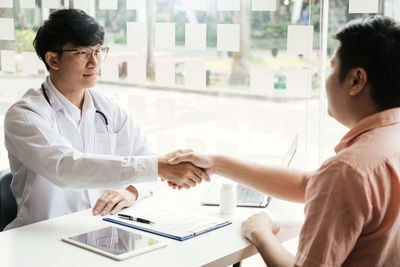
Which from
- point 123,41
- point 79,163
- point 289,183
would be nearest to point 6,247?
point 79,163

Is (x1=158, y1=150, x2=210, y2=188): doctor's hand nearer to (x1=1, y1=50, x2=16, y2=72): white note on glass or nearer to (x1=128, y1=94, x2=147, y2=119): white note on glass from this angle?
(x1=128, y1=94, x2=147, y2=119): white note on glass

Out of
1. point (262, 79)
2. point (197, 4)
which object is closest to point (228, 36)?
point (262, 79)

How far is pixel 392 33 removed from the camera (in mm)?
1365

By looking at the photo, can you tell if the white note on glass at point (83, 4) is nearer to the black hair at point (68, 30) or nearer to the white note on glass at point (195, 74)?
the white note on glass at point (195, 74)

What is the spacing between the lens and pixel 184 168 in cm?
217

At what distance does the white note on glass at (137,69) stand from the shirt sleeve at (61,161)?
5.19 feet

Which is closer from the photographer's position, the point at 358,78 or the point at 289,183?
the point at 358,78

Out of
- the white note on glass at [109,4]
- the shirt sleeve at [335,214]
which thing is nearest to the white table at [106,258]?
the shirt sleeve at [335,214]

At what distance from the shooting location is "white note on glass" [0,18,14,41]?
4109mm

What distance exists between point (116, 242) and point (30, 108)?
70 centimetres

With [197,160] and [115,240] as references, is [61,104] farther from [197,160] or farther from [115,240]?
[115,240]

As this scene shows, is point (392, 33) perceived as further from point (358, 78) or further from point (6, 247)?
point (6, 247)

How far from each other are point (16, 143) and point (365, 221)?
1.32m

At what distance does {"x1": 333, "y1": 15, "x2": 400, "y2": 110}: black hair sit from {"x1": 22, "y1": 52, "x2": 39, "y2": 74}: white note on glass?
3019 mm
